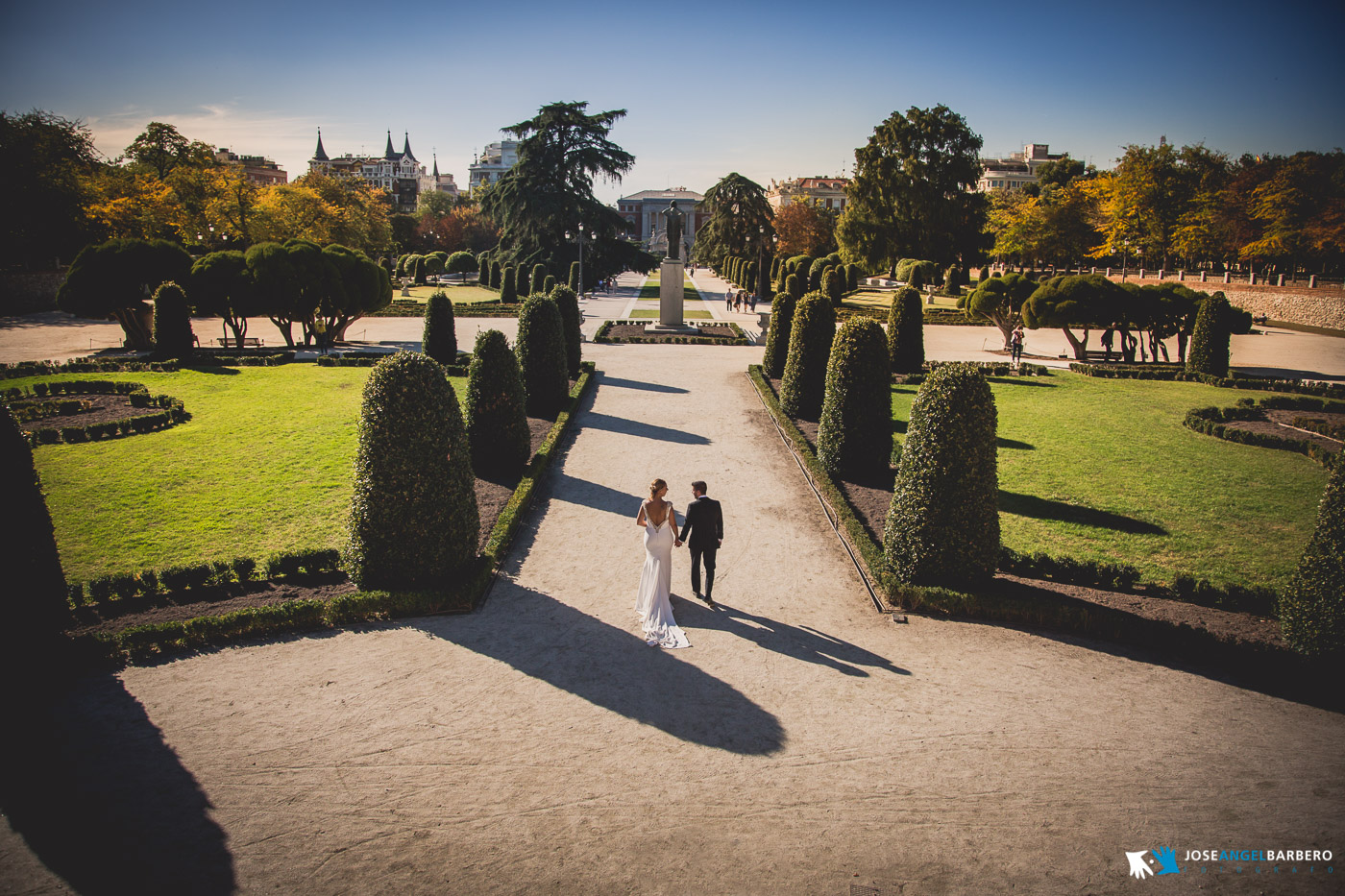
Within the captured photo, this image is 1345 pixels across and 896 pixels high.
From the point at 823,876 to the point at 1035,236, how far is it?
61.7 metres

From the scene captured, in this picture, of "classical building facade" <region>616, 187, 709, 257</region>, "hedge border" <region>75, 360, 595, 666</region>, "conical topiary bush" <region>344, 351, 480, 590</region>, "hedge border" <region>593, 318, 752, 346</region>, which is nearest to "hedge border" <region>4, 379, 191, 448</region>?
"hedge border" <region>75, 360, 595, 666</region>

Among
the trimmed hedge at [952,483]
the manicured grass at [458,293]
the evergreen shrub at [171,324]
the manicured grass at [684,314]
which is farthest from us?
the manicured grass at [458,293]

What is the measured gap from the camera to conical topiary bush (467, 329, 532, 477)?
11.5 meters

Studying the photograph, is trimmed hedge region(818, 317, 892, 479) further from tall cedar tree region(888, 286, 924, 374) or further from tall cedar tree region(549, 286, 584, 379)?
tall cedar tree region(888, 286, 924, 374)

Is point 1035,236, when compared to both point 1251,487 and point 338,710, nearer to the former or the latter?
point 1251,487

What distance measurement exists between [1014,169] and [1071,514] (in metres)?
135

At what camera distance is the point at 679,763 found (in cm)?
540

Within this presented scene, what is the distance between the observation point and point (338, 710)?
19.4 feet

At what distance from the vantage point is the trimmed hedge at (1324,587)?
21.0 ft

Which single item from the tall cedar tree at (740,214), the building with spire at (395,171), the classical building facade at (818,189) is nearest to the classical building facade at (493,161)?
the building with spire at (395,171)

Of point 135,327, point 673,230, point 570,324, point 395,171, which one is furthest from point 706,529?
point 395,171

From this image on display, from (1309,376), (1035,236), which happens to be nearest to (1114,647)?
(1309,376)

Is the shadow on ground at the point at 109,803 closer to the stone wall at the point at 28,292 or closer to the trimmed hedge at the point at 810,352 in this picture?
the trimmed hedge at the point at 810,352

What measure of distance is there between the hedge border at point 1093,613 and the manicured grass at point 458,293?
127 feet
